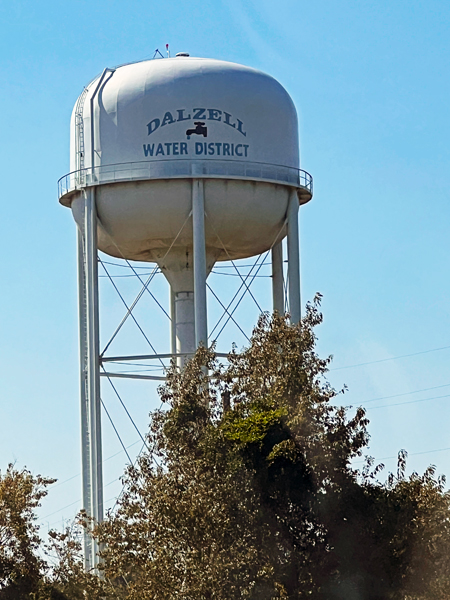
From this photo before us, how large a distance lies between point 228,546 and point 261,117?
1271cm

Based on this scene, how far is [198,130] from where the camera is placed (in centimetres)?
3088

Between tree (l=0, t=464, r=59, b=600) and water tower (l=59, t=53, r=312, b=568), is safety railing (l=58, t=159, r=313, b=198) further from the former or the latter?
tree (l=0, t=464, r=59, b=600)

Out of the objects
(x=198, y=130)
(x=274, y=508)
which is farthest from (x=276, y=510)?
(x=198, y=130)

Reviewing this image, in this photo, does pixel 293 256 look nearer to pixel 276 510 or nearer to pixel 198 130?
pixel 198 130

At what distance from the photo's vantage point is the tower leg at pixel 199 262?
3022 centimetres

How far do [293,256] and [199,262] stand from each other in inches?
99.0

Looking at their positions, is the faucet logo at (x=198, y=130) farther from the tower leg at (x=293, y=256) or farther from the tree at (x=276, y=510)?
the tree at (x=276, y=510)

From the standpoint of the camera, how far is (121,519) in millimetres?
24000

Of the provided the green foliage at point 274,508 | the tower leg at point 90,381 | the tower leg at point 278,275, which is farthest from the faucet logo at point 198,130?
the green foliage at point 274,508

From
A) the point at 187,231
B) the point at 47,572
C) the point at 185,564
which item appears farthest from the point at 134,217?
the point at 185,564

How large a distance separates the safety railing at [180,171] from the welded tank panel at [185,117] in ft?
0.45

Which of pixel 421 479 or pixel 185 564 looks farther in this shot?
pixel 421 479

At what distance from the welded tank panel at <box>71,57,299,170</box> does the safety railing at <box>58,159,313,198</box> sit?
0.14 m

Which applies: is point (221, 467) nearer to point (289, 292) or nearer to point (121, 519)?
point (121, 519)
